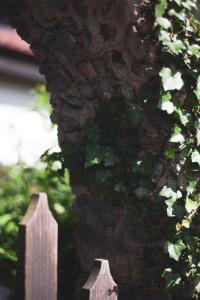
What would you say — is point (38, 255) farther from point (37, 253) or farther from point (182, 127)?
point (182, 127)

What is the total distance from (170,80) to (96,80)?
38 centimetres

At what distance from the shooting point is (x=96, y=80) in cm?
225

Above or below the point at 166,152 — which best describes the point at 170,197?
below

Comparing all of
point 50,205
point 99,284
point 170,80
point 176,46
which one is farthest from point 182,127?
point 50,205

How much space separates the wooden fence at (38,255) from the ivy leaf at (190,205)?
0.64 metres

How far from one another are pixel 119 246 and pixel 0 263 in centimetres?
132

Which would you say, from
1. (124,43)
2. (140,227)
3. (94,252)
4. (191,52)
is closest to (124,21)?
(124,43)

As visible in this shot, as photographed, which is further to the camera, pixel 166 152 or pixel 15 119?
pixel 15 119

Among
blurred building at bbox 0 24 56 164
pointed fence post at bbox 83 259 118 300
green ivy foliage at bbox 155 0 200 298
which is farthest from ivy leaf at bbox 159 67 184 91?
blurred building at bbox 0 24 56 164

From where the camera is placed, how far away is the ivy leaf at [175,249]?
211 cm

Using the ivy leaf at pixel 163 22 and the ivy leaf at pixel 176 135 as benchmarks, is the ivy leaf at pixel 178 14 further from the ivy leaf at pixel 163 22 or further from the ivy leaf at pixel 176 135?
the ivy leaf at pixel 176 135

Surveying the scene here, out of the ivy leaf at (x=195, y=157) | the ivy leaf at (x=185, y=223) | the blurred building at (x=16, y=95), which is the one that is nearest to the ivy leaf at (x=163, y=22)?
the ivy leaf at (x=195, y=157)

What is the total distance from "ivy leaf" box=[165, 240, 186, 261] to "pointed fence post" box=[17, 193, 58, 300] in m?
0.68

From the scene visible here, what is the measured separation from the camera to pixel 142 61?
2.04 metres
